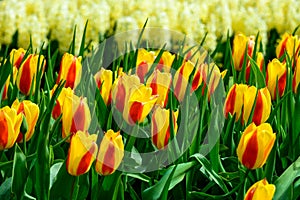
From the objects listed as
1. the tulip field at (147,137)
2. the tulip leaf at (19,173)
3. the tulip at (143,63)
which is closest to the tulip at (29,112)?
the tulip field at (147,137)

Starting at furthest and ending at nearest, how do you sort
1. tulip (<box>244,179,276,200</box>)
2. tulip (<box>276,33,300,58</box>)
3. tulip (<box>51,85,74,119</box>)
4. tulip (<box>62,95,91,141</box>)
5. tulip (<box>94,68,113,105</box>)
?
tulip (<box>276,33,300,58</box>) < tulip (<box>94,68,113,105</box>) < tulip (<box>51,85,74,119</box>) < tulip (<box>62,95,91,141</box>) < tulip (<box>244,179,276,200</box>)

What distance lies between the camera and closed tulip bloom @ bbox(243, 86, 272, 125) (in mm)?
1713

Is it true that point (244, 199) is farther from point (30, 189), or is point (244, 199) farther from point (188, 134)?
point (30, 189)

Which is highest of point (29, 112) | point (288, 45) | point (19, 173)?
point (288, 45)

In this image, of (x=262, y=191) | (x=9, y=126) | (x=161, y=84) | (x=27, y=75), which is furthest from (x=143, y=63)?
(x=262, y=191)

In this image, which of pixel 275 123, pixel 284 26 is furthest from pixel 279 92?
pixel 284 26

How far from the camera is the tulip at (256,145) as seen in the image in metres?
1.47

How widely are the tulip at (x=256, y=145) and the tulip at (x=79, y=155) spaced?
0.32m

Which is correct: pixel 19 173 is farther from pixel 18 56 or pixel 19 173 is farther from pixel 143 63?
pixel 18 56

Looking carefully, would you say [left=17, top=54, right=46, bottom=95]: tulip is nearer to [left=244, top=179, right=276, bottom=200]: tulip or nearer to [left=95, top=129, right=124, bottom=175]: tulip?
[left=95, top=129, right=124, bottom=175]: tulip

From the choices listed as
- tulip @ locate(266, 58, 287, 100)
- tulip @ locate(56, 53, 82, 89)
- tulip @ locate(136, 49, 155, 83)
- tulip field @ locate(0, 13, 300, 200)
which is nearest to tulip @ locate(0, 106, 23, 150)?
tulip field @ locate(0, 13, 300, 200)

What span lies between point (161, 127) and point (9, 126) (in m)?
0.34

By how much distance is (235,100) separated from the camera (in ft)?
5.83

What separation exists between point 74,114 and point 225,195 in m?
0.38
